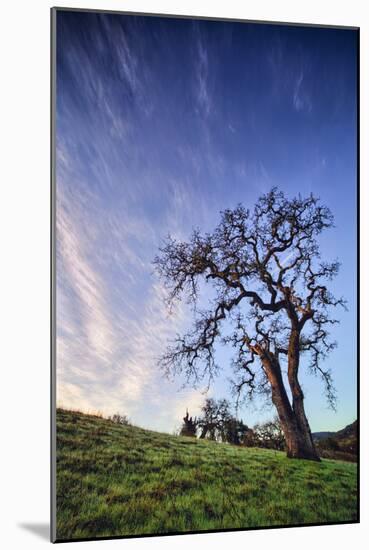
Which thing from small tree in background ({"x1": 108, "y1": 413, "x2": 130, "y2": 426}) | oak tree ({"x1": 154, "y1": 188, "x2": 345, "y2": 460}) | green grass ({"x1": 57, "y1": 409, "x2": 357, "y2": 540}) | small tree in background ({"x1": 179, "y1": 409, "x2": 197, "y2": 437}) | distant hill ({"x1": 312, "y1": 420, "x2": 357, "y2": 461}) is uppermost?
oak tree ({"x1": 154, "y1": 188, "x2": 345, "y2": 460})

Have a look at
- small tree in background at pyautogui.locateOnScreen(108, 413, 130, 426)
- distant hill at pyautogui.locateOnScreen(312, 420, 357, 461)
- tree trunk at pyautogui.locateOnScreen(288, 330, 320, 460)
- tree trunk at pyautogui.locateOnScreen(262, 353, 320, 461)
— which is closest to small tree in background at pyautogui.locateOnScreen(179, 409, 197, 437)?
small tree in background at pyautogui.locateOnScreen(108, 413, 130, 426)

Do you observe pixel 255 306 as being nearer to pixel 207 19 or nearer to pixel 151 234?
pixel 151 234

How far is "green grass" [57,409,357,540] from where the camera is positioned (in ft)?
22.2

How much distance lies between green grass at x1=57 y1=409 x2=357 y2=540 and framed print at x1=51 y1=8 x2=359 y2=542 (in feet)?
0.05

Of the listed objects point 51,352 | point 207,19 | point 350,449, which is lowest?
point 350,449

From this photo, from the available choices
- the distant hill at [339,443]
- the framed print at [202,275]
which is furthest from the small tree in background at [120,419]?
the distant hill at [339,443]

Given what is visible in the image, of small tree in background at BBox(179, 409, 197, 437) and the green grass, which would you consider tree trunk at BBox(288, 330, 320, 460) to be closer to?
the green grass

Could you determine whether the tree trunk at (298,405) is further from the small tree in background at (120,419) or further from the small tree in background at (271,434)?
the small tree in background at (120,419)

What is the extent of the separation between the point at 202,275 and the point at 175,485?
1.84 metres

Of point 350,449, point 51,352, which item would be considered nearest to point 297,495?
point 350,449

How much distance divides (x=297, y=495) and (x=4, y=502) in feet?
8.46

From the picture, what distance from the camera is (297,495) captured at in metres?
7.33

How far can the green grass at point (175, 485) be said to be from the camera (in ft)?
22.2

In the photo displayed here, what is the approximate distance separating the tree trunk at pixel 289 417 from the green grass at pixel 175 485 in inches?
3.9
